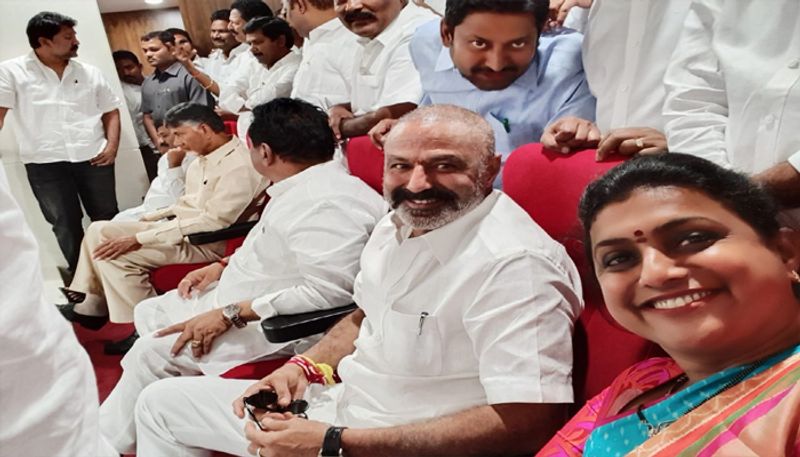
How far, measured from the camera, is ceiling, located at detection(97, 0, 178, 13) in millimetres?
6332

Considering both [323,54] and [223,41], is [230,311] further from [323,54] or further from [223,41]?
[223,41]

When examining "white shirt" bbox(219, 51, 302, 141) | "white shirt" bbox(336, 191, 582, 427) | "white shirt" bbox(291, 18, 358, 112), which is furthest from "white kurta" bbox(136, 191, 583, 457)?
"white shirt" bbox(219, 51, 302, 141)

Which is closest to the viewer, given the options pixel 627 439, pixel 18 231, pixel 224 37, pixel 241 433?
pixel 18 231

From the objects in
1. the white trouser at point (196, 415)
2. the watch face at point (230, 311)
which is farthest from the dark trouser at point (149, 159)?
the white trouser at point (196, 415)

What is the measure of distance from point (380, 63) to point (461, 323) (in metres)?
1.54

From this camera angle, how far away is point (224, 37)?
17.7 feet

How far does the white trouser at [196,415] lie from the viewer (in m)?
1.47

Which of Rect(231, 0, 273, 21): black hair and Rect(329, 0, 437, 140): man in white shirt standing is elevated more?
Rect(231, 0, 273, 21): black hair

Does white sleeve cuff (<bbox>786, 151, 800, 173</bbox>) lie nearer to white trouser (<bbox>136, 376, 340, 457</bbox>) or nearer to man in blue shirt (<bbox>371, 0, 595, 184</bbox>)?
man in blue shirt (<bbox>371, 0, 595, 184</bbox>)

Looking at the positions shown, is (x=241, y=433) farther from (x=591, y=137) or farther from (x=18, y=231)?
(x=591, y=137)

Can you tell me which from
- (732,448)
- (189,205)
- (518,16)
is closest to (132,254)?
(189,205)

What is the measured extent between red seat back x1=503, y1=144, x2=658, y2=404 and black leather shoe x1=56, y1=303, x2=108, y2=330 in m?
2.57

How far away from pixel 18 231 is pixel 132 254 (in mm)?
2291

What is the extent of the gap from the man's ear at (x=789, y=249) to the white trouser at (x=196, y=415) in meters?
1.02
